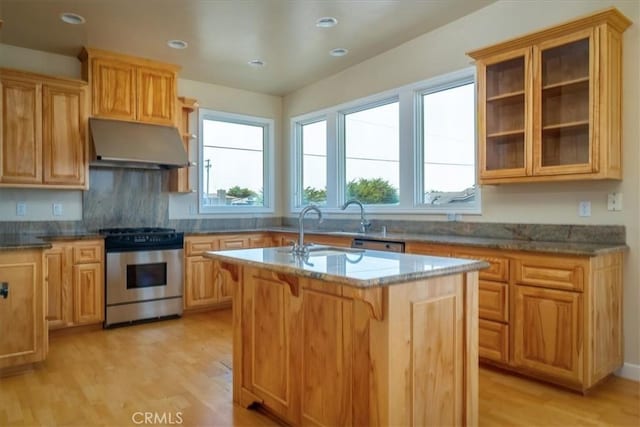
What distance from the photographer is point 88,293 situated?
160 inches

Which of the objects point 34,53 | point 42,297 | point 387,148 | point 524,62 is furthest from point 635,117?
point 34,53

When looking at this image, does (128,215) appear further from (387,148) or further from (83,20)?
(387,148)

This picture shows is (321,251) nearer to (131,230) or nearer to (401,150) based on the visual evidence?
(401,150)

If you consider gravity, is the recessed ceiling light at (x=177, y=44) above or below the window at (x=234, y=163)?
above

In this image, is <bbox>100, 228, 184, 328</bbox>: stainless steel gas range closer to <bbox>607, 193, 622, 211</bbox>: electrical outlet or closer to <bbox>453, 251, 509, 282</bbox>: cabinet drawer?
<bbox>453, 251, 509, 282</bbox>: cabinet drawer

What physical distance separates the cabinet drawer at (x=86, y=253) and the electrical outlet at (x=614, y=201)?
4220 mm

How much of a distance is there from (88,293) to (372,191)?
9.91ft

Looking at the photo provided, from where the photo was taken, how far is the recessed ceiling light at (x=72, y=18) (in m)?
3.53

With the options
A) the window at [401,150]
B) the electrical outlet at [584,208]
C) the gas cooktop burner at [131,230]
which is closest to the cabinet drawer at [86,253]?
the gas cooktop burner at [131,230]

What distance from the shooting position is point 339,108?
516 centimetres

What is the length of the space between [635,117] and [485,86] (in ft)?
3.25

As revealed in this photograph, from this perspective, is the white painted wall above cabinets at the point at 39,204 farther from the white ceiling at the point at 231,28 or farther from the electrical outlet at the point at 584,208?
the electrical outlet at the point at 584,208

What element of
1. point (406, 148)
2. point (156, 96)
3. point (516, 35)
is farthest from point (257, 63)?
point (516, 35)

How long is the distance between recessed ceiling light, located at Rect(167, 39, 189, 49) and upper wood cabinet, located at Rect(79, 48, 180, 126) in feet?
1.59
